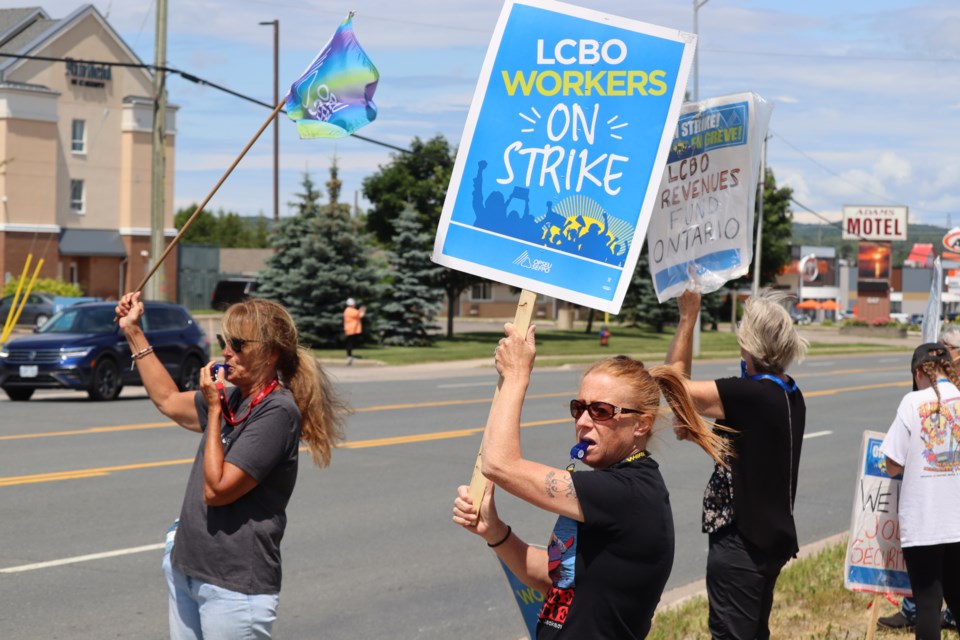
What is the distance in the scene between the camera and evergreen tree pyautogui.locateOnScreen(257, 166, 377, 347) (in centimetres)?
3894

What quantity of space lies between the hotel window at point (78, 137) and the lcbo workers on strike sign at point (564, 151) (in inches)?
2493

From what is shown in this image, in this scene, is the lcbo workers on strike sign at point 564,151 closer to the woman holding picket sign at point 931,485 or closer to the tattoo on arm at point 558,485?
the tattoo on arm at point 558,485

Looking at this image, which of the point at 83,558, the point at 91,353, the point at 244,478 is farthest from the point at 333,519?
the point at 91,353

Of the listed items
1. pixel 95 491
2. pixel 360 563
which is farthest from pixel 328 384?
pixel 95 491

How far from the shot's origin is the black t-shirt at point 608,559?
3.29 m

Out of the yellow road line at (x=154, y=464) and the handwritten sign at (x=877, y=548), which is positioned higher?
the handwritten sign at (x=877, y=548)

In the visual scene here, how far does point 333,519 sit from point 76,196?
57.8 meters

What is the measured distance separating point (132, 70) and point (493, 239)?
65.5 m

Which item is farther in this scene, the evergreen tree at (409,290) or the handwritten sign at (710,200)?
the evergreen tree at (409,290)

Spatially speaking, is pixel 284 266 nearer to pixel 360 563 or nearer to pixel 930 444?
pixel 360 563

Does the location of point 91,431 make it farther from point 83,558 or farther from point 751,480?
point 751,480

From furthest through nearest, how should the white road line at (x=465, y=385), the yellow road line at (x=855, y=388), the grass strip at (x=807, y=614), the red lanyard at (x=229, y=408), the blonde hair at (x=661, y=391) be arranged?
the yellow road line at (x=855, y=388) → the white road line at (x=465, y=385) → the grass strip at (x=807, y=614) → the red lanyard at (x=229, y=408) → the blonde hair at (x=661, y=391)

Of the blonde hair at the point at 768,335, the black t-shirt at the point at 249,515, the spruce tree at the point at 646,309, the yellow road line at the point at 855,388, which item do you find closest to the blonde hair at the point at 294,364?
the black t-shirt at the point at 249,515

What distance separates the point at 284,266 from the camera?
1601 inches
